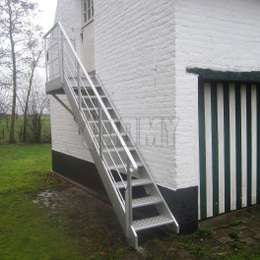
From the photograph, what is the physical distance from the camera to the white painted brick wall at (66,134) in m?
7.82

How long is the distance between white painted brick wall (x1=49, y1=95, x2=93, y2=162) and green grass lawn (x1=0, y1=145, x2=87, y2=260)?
1079 millimetres

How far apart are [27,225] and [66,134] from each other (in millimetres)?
3711

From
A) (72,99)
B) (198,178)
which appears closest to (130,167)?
(198,178)

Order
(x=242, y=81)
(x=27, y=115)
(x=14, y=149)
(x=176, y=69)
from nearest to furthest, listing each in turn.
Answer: (x=176, y=69) → (x=242, y=81) → (x=14, y=149) → (x=27, y=115)

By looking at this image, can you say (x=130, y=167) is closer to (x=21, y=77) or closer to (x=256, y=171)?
(x=256, y=171)

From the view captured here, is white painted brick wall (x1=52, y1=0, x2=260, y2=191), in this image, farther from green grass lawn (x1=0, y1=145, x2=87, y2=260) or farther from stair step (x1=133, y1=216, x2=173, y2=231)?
green grass lawn (x1=0, y1=145, x2=87, y2=260)

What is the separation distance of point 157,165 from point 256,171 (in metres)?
1.97

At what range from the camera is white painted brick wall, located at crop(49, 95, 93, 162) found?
7818mm

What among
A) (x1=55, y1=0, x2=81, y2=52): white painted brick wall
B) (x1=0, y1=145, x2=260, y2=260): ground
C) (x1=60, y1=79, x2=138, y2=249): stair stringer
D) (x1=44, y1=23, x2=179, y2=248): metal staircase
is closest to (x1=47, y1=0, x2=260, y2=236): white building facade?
(x1=44, y1=23, x2=179, y2=248): metal staircase

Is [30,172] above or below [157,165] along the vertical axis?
below

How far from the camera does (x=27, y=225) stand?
17.3 feet

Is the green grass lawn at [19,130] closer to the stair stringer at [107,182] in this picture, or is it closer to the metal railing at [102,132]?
the metal railing at [102,132]

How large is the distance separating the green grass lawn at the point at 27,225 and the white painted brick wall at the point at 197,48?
1911mm

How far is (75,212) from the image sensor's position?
19.4 feet
